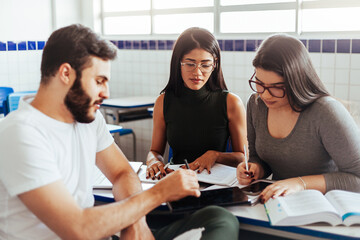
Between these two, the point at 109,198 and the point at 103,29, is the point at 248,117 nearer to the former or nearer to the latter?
the point at 109,198

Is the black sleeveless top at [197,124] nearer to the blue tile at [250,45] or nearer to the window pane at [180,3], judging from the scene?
the blue tile at [250,45]

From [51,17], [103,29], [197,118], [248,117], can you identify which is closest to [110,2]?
[103,29]

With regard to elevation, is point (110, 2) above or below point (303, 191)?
above

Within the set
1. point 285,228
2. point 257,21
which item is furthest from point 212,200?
point 257,21

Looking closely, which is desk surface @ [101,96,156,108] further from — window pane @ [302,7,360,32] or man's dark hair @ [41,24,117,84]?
man's dark hair @ [41,24,117,84]

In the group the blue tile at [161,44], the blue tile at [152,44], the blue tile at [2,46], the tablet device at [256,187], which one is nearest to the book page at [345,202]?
the tablet device at [256,187]

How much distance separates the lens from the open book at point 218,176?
197 cm

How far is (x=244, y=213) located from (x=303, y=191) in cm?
27

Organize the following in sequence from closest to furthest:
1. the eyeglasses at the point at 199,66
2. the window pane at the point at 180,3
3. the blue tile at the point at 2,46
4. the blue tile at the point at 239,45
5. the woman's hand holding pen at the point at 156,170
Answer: the woman's hand holding pen at the point at 156,170 → the eyeglasses at the point at 199,66 → the blue tile at the point at 239,45 → the window pane at the point at 180,3 → the blue tile at the point at 2,46

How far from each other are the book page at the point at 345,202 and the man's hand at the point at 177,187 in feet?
1.68

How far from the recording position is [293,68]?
1.90 meters

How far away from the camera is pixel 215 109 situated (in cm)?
258

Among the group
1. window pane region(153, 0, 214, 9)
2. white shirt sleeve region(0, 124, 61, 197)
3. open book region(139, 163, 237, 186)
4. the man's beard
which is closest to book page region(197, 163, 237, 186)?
open book region(139, 163, 237, 186)

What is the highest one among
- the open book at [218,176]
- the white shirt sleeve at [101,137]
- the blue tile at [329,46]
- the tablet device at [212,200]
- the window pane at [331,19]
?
the window pane at [331,19]
